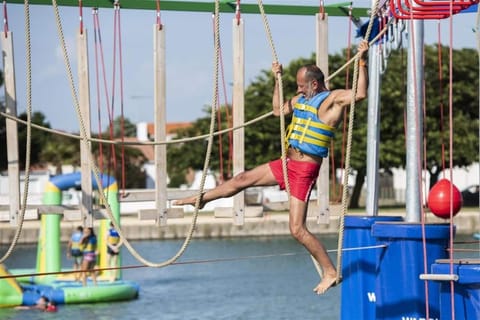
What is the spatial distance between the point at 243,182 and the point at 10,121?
3.40m

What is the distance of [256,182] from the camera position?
443 inches

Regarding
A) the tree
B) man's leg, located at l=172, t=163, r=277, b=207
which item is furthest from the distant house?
man's leg, located at l=172, t=163, r=277, b=207

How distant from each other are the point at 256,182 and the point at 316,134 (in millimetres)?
758

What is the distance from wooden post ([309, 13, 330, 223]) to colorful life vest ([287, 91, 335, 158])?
301 cm

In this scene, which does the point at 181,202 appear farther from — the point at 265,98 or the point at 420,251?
the point at 265,98

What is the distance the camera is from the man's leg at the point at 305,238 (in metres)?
10.9

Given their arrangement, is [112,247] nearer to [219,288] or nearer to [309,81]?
[219,288]

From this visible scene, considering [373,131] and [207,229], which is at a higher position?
[373,131]

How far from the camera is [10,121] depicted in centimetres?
1352

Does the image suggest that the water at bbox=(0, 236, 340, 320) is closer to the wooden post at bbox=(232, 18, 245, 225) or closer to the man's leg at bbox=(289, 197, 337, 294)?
the wooden post at bbox=(232, 18, 245, 225)

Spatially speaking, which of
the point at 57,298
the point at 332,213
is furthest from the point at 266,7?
the point at 57,298

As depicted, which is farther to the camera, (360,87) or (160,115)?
(160,115)

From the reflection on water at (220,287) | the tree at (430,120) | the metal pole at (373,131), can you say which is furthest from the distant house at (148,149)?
the metal pole at (373,131)

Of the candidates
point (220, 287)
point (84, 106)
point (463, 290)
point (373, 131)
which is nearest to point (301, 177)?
point (463, 290)
